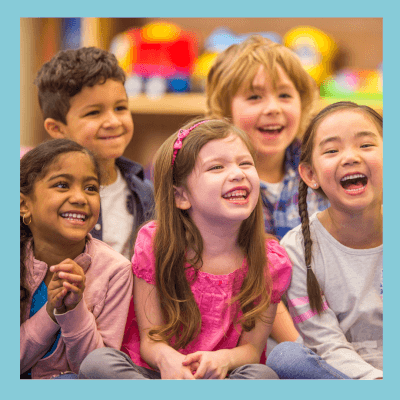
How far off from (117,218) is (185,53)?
800 millimetres

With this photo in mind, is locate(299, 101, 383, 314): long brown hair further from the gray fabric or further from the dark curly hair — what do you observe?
the dark curly hair

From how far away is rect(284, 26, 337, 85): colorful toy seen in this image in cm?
191

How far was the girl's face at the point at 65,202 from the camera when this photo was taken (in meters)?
1.09

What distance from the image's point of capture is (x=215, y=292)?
1117 millimetres

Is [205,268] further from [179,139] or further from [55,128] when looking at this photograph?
[55,128]

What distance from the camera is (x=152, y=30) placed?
183 cm

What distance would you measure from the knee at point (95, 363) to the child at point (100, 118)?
0.28 metres

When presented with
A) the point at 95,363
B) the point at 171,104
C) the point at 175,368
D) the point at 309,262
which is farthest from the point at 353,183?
the point at 171,104

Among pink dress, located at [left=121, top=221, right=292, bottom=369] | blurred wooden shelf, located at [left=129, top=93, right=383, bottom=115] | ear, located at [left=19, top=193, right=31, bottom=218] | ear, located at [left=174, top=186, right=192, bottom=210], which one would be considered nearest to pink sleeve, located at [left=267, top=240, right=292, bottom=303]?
pink dress, located at [left=121, top=221, right=292, bottom=369]

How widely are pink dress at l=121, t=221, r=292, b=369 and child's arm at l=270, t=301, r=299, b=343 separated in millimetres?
140

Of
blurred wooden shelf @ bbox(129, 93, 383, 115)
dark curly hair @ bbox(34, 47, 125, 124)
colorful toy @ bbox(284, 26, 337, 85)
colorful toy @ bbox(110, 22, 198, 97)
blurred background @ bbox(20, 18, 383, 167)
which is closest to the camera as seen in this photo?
dark curly hair @ bbox(34, 47, 125, 124)

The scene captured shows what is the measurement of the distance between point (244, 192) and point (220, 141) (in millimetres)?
118

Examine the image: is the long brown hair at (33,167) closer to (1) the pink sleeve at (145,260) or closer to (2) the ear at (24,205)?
(2) the ear at (24,205)

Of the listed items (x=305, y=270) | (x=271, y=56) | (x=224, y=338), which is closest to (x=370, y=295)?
(x=305, y=270)
